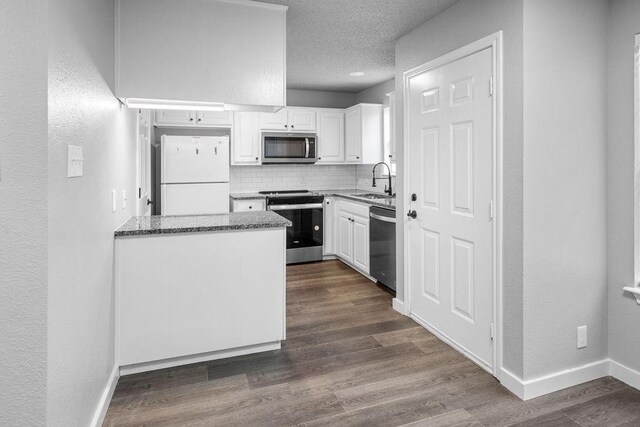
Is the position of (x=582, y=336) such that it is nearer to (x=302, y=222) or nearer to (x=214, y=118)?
(x=302, y=222)

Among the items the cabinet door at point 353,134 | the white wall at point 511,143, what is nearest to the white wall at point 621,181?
the white wall at point 511,143

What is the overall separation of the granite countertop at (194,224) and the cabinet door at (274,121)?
8.69 feet

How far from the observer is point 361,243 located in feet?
15.2

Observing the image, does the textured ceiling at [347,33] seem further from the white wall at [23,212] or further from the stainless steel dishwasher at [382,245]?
the white wall at [23,212]

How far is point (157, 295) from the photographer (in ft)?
7.86

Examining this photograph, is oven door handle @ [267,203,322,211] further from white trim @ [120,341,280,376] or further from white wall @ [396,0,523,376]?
white wall @ [396,0,523,376]

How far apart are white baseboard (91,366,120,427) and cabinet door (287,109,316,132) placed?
3.86 meters

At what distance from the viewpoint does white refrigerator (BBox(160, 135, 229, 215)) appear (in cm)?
433

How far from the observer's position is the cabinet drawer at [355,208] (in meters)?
4.51

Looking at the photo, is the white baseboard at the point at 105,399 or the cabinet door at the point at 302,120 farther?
the cabinet door at the point at 302,120

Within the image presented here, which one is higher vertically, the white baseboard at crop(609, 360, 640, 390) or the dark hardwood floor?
the white baseboard at crop(609, 360, 640, 390)

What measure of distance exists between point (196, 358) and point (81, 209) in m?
1.38

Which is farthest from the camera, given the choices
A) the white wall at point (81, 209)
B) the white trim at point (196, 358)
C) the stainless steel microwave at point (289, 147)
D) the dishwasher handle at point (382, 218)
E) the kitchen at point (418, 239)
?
the stainless steel microwave at point (289, 147)

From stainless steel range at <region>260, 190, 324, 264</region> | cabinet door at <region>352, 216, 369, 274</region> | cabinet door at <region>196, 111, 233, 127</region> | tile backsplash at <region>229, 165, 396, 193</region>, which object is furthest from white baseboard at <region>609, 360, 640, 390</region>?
cabinet door at <region>196, 111, 233, 127</region>
